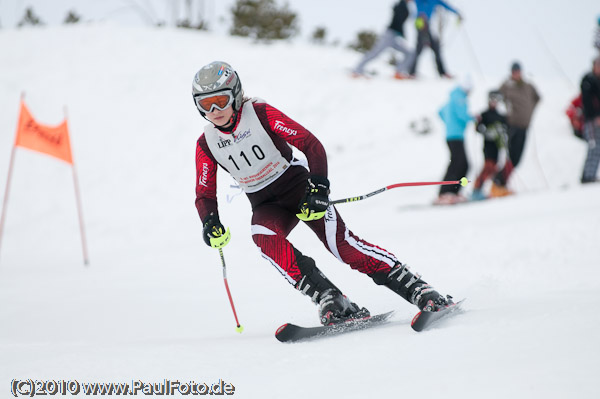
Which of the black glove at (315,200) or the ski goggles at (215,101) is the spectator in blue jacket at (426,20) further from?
the black glove at (315,200)

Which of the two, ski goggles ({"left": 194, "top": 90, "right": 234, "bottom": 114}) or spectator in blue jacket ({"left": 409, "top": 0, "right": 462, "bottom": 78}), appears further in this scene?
spectator in blue jacket ({"left": 409, "top": 0, "right": 462, "bottom": 78})

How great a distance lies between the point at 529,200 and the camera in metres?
8.20

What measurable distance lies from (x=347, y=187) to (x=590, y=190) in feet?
15.1

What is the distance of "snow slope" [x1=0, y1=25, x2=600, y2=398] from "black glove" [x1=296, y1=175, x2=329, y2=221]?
723 millimetres

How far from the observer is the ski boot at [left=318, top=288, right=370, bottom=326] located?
3.54 meters

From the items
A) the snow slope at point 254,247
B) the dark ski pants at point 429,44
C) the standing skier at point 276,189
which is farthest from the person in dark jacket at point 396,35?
the standing skier at point 276,189

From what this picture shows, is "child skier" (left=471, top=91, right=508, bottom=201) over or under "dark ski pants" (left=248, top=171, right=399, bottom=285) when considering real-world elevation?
under

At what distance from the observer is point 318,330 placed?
11.4 ft

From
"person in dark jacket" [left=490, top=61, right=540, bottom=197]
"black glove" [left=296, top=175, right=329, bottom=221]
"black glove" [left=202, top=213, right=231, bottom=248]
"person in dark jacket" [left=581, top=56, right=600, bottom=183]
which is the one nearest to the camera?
"black glove" [left=296, top=175, right=329, bottom=221]

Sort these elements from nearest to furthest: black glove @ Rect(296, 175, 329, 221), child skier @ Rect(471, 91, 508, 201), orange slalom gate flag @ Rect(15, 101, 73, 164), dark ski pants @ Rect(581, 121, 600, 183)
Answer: black glove @ Rect(296, 175, 329, 221), dark ski pants @ Rect(581, 121, 600, 183), orange slalom gate flag @ Rect(15, 101, 73, 164), child skier @ Rect(471, 91, 508, 201)

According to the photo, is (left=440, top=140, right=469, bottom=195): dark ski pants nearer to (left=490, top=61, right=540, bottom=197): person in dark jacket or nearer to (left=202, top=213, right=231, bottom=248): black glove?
(left=490, top=61, right=540, bottom=197): person in dark jacket

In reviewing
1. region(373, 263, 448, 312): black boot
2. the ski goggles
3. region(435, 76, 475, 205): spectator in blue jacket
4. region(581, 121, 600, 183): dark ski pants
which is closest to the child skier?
region(435, 76, 475, 205): spectator in blue jacket

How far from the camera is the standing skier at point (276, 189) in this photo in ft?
11.7

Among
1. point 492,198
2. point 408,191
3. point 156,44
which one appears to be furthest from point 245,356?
point 156,44
